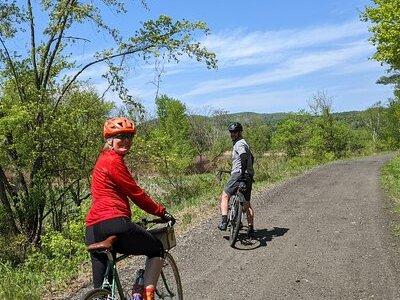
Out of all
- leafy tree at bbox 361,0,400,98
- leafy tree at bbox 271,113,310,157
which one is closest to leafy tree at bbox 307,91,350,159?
leafy tree at bbox 271,113,310,157

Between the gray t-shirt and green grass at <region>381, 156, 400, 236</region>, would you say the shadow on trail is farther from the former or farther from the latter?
green grass at <region>381, 156, 400, 236</region>

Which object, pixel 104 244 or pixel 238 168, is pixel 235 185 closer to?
pixel 238 168

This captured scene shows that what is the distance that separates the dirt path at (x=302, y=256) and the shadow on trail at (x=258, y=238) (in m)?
0.02

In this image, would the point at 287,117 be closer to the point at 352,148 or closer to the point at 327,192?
the point at 352,148

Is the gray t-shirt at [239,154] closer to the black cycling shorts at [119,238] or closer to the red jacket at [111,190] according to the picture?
the black cycling shorts at [119,238]

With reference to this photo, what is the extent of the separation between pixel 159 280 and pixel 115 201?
1.26 m

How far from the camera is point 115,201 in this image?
4.20 metres

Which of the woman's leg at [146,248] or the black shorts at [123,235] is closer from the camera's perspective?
the black shorts at [123,235]

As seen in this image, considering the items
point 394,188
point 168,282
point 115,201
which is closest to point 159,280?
point 168,282

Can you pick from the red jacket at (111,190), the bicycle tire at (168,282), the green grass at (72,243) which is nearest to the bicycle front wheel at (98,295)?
the red jacket at (111,190)

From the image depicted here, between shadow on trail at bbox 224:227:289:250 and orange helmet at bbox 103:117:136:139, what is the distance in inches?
205

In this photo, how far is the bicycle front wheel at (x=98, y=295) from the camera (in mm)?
3898

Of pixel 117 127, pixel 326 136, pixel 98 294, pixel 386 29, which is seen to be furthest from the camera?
pixel 326 136

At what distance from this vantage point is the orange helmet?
14.0 ft
